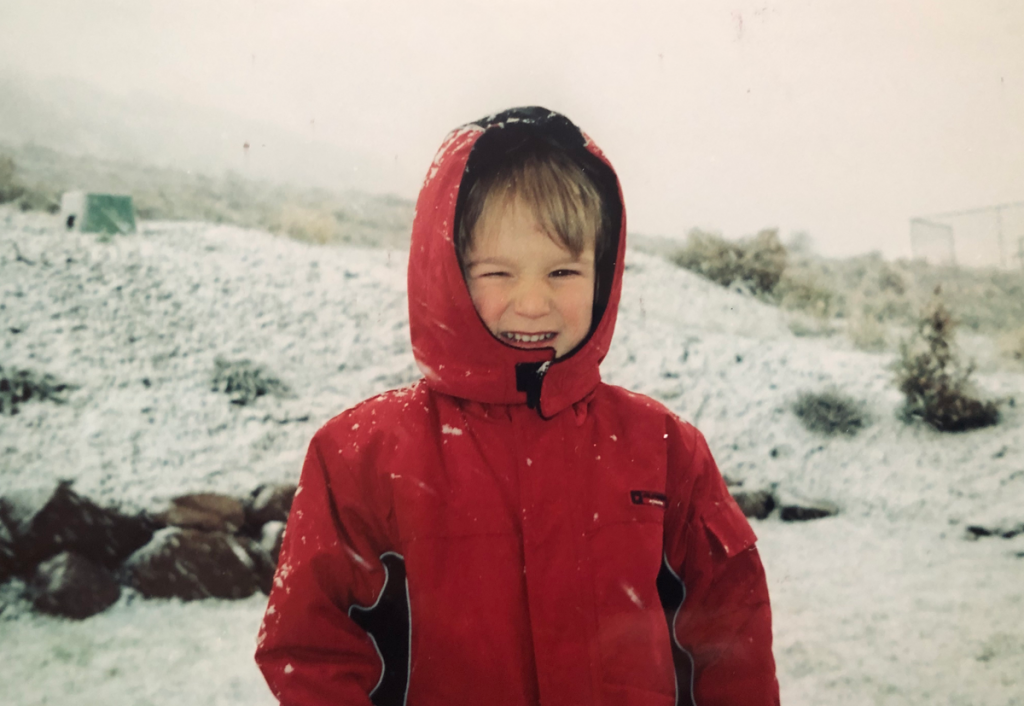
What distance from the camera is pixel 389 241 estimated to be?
182 centimetres

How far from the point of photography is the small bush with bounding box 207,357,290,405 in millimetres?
1699

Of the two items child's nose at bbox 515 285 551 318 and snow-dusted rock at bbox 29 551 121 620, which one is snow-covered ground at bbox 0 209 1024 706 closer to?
snow-dusted rock at bbox 29 551 121 620

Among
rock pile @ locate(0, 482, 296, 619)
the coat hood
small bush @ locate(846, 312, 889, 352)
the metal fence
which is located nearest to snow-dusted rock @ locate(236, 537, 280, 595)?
rock pile @ locate(0, 482, 296, 619)

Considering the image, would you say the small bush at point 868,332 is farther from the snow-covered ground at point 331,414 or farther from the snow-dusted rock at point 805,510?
the snow-dusted rock at point 805,510

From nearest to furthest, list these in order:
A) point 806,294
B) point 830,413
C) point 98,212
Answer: point 98,212 → point 830,413 → point 806,294

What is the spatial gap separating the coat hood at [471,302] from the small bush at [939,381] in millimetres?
1168

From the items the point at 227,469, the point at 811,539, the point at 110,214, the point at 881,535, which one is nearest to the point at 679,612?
the point at 811,539

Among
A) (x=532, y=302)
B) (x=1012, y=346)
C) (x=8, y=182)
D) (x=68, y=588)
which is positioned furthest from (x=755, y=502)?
(x=8, y=182)

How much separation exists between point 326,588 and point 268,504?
0.64 meters

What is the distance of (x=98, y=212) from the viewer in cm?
173

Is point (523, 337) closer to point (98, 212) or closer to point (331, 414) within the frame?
point (331, 414)

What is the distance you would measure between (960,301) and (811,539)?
0.84 meters

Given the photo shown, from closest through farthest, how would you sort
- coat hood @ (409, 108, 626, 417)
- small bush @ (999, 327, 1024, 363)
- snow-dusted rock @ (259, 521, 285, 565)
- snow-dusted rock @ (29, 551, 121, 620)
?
coat hood @ (409, 108, 626, 417) → snow-dusted rock @ (29, 551, 121, 620) → snow-dusted rock @ (259, 521, 285, 565) → small bush @ (999, 327, 1024, 363)

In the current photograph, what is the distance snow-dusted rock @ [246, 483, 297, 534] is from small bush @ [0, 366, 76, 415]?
1.70 feet
